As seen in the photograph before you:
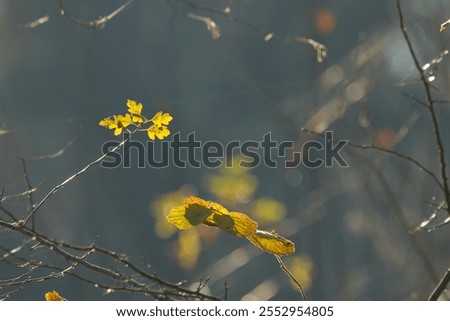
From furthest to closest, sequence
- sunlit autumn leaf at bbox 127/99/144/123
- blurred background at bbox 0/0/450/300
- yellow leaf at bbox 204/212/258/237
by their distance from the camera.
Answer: blurred background at bbox 0/0/450/300 → sunlit autumn leaf at bbox 127/99/144/123 → yellow leaf at bbox 204/212/258/237

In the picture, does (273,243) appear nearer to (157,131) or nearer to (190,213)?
(190,213)

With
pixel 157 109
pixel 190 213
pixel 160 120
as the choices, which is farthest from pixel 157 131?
pixel 157 109

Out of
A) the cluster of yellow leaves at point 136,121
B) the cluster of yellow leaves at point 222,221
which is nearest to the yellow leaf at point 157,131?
the cluster of yellow leaves at point 136,121

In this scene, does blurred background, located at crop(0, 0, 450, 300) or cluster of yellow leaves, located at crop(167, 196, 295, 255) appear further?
blurred background, located at crop(0, 0, 450, 300)

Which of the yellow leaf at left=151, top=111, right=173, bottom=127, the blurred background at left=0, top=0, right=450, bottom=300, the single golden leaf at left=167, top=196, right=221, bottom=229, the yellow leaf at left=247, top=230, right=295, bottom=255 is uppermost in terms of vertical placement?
the blurred background at left=0, top=0, right=450, bottom=300

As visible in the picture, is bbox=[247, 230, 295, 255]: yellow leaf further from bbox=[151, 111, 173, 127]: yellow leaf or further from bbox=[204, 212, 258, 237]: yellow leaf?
bbox=[151, 111, 173, 127]: yellow leaf

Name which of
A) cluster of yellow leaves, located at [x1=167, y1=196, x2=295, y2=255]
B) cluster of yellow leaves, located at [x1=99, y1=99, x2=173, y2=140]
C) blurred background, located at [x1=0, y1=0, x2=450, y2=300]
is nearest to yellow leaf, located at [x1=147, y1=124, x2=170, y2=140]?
cluster of yellow leaves, located at [x1=99, y1=99, x2=173, y2=140]

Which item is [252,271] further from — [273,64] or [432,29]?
[432,29]
